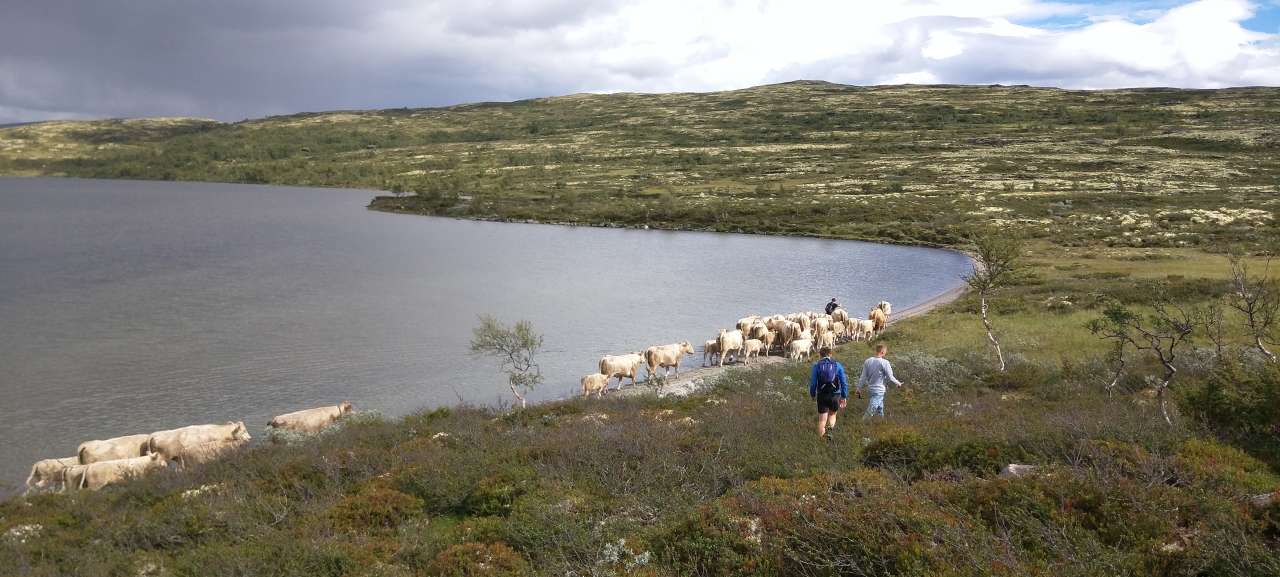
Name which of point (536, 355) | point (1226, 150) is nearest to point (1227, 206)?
point (1226, 150)

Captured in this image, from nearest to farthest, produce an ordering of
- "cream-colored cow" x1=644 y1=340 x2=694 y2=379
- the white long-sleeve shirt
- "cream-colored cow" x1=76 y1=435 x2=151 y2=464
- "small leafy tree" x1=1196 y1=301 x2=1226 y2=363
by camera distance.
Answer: "small leafy tree" x1=1196 y1=301 x2=1226 y2=363
the white long-sleeve shirt
"cream-colored cow" x1=76 y1=435 x2=151 y2=464
"cream-colored cow" x1=644 y1=340 x2=694 y2=379

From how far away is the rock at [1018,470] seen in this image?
420 inches

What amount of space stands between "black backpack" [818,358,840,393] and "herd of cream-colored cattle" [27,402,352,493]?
13969 millimetres

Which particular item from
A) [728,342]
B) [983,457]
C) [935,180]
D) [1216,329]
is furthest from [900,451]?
[935,180]

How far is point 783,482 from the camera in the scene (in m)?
11.3

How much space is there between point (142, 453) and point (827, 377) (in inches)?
720

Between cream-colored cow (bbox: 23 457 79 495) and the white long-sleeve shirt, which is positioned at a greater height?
the white long-sleeve shirt

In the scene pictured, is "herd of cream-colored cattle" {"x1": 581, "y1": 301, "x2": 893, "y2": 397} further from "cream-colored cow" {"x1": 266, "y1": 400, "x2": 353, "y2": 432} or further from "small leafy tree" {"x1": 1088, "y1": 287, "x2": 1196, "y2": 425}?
"small leafy tree" {"x1": 1088, "y1": 287, "x2": 1196, "y2": 425}

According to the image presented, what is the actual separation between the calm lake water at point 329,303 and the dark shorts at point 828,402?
14426mm

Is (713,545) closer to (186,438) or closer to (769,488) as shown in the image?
(769,488)

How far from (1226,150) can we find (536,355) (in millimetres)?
159514

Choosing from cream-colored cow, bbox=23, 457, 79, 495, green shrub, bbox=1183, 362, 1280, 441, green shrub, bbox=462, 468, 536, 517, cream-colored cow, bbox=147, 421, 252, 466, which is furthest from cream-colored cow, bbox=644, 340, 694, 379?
cream-colored cow, bbox=23, 457, 79, 495

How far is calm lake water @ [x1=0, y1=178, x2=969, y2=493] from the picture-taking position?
2692cm

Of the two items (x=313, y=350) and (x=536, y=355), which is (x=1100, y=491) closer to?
(x=536, y=355)
